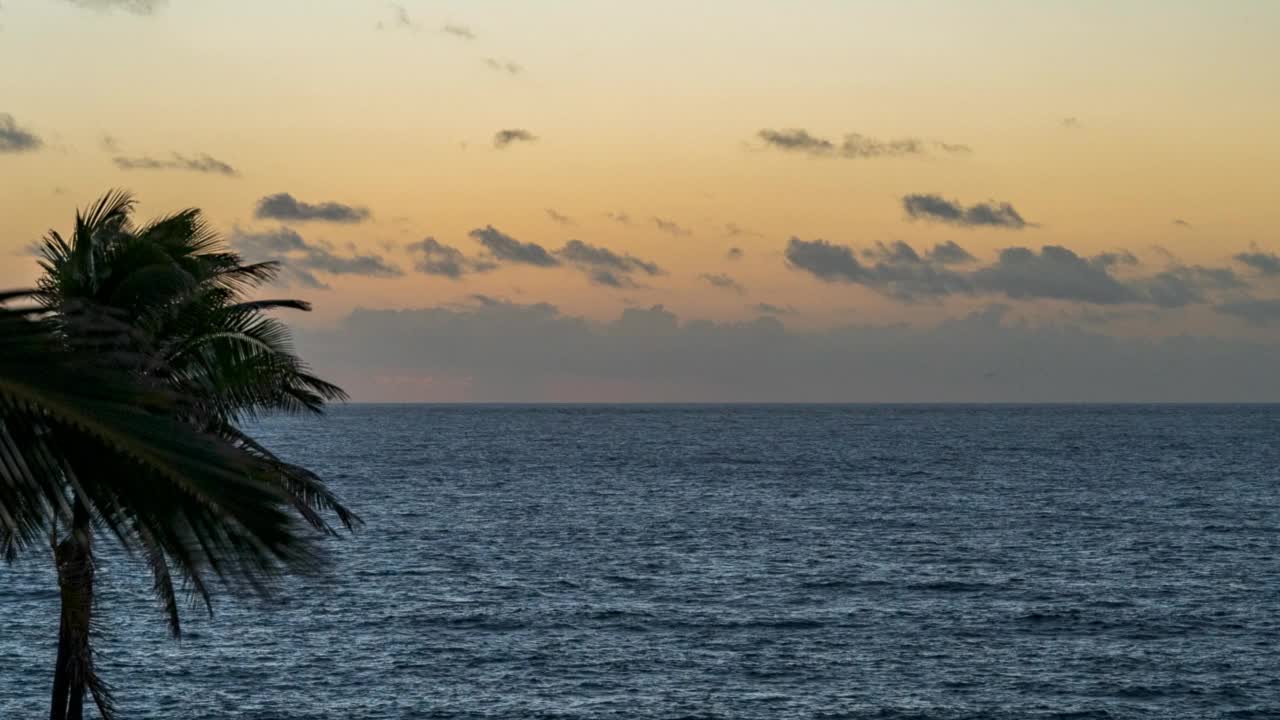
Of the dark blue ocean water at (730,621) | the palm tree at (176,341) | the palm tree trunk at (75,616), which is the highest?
the palm tree at (176,341)

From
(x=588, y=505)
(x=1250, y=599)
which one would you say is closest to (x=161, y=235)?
(x=1250, y=599)

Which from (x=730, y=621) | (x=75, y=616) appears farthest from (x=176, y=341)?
(x=730, y=621)

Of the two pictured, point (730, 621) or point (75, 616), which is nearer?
point (75, 616)

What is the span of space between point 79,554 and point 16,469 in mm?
17165

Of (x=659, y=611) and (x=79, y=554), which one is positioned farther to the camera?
(x=659, y=611)

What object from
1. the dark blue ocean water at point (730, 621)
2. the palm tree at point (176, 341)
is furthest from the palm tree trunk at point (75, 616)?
the dark blue ocean water at point (730, 621)

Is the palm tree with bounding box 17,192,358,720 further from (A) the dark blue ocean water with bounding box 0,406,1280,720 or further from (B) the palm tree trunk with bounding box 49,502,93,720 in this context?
(A) the dark blue ocean water with bounding box 0,406,1280,720

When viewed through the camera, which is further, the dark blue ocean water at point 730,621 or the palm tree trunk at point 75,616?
the dark blue ocean water at point 730,621

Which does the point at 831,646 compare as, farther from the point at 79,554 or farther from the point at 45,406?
the point at 45,406

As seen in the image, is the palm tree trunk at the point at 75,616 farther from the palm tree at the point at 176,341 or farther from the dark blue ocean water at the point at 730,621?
the dark blue ocean water at the point at 730,621

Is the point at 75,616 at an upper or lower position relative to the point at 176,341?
lower

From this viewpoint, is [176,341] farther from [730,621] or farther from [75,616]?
[730,621]

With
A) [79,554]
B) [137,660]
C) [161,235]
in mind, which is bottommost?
[137,660]

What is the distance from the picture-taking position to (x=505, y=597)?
224 ft
